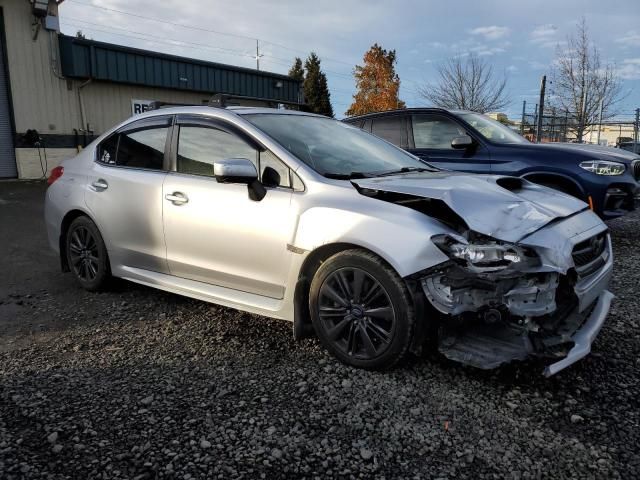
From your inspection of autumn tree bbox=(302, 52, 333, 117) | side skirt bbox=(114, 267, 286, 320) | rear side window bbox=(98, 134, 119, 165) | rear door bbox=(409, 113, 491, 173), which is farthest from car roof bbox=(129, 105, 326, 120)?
autumn tree bbox=(302, 52, 333, 117)

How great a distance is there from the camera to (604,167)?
6.05 m

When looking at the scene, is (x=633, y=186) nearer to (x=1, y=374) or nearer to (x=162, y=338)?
(x=162, y=338)

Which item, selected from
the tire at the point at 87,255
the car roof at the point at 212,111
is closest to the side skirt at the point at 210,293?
the tire at the point at 87,255

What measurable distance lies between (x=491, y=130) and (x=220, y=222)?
4.80m

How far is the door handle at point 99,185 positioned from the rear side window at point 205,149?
2.77 feet

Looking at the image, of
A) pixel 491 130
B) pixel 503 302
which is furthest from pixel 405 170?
pixel 491 130

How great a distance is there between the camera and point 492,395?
9.22 ft

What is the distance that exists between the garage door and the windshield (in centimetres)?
1124

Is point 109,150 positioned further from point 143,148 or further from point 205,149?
point 205,149

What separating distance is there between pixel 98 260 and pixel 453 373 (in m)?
3.17

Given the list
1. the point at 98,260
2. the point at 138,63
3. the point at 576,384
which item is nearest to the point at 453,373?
the point at 576,384

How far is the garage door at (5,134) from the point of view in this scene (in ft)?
40.7

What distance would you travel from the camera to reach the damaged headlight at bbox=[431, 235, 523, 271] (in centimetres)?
271

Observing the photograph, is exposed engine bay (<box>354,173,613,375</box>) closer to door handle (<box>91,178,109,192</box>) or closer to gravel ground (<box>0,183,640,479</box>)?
gravel ground (<box>0,183,640,479</box>)
